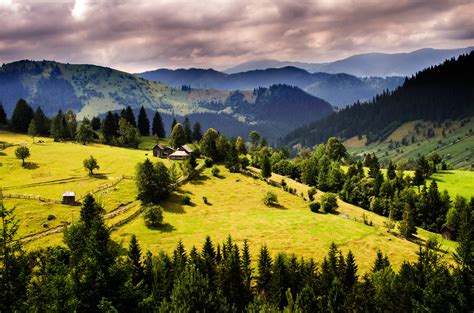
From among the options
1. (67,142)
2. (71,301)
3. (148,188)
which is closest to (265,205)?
(148,188)

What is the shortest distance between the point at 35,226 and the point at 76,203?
1480 cm

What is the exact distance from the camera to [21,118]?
184 m

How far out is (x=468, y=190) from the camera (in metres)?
143

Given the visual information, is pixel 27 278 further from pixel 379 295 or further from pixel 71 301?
pixel 379 295

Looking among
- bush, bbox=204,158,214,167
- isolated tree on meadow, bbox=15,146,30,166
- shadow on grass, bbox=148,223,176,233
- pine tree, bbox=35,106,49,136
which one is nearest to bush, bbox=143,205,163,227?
shadow on grass, bbox=148,223,176,233

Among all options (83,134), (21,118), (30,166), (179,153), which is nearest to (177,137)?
(179,153)

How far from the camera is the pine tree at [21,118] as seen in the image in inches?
7249

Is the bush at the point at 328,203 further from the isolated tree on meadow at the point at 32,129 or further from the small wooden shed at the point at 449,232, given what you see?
the isolated tree on meadow at the point at 32,129

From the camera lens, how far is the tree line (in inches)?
1342

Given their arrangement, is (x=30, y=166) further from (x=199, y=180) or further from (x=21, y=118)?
(x=21, y=118)

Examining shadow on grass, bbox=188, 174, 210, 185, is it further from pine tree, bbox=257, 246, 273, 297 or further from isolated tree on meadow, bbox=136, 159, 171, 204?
pine tree, bbox=257, 246, 273, 297

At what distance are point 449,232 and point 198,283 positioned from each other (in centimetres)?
9749

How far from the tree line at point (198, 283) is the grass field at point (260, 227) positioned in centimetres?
1295

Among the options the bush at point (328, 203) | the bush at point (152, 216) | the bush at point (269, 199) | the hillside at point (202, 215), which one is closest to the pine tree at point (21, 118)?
the hillside at point (202, 215)
